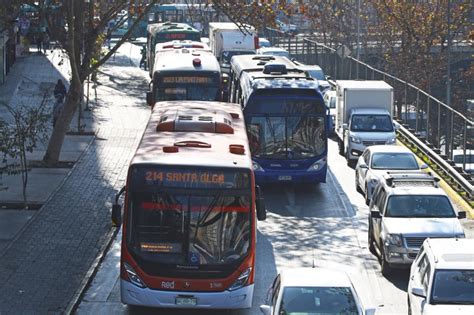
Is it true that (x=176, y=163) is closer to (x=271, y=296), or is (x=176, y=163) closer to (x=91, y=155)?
(x=271, y=296)

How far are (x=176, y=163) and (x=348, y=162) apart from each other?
19.1 meters

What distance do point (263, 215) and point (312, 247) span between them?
5.73 meters

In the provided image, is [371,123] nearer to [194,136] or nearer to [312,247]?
[312,247]

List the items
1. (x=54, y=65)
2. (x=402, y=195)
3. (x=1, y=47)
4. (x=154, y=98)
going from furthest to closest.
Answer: (x=54, y=65)
(x=1, y=47)
(x=154, y=98)
(x=402, y=195)

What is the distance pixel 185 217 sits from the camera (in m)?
19.5

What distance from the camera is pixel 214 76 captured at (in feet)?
121

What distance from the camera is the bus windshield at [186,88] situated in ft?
120

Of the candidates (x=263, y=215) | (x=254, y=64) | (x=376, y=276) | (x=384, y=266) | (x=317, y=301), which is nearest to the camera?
(x=317, y=301)

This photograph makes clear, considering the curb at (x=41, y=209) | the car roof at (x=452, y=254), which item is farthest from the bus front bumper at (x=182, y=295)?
the curb at (x=41, y=209)

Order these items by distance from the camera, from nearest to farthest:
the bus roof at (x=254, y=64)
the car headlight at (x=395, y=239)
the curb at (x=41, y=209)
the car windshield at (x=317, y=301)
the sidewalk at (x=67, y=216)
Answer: the car windshield at (x=317, y=301), the sidewalk at (x=67, y=216), the car headlight at (x=395, y=239), the curb at (x=41, y=209), the bus roof at (x=254, y=64)

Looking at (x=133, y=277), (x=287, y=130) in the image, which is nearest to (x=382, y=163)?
(x=287, y=130)

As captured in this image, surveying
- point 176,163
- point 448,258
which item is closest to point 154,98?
point 176,163

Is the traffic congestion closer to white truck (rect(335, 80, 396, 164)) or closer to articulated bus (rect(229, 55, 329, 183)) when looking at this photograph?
articulated bus (rect(229, 55, 329, 183))

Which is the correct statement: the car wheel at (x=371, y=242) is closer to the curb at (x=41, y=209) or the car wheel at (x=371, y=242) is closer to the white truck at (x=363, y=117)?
the curb at (x=41, y=209)
